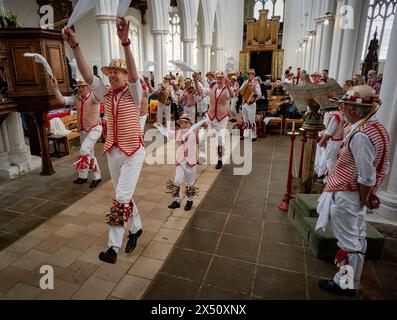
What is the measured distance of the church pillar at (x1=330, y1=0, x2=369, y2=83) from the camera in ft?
20.5

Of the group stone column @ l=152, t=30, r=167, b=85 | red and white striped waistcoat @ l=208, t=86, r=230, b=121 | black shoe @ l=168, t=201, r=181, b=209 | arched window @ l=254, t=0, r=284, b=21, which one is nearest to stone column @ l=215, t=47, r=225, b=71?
arched window @ l=254, t=0, r=284, b=21

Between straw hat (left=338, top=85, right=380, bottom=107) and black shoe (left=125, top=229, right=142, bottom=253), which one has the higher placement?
straw hat (left=338, top=85, right=380, bottom=107)

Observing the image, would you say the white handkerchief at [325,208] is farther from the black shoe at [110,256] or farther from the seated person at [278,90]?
the seated person at [278,90]

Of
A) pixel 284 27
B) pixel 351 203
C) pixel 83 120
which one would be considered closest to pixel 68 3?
pixel 83 120

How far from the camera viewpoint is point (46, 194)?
5.30 metres

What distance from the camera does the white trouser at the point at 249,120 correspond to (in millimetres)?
9000

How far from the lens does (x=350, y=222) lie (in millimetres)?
2684

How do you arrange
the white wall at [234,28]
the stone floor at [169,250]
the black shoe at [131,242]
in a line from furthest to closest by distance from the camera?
the white wall at [234,28] → the black shoe at [131,242] → the stone floor at [169,250]

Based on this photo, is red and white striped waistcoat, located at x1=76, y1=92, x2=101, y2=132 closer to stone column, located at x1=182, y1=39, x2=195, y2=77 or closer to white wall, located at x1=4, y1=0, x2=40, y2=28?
stone column, located at x1=182, y1=39, x2=195, y2=77

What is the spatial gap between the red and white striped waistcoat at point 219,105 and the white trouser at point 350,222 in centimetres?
436

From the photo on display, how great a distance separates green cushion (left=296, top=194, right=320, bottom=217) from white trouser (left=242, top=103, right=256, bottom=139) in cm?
519

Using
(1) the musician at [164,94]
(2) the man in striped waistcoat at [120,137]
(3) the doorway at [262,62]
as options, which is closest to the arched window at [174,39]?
Result: (3) the doorway at [262,62]

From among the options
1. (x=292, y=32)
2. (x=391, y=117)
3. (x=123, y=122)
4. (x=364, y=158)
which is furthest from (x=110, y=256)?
(x=292, y=32)

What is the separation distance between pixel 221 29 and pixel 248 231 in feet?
75.1
